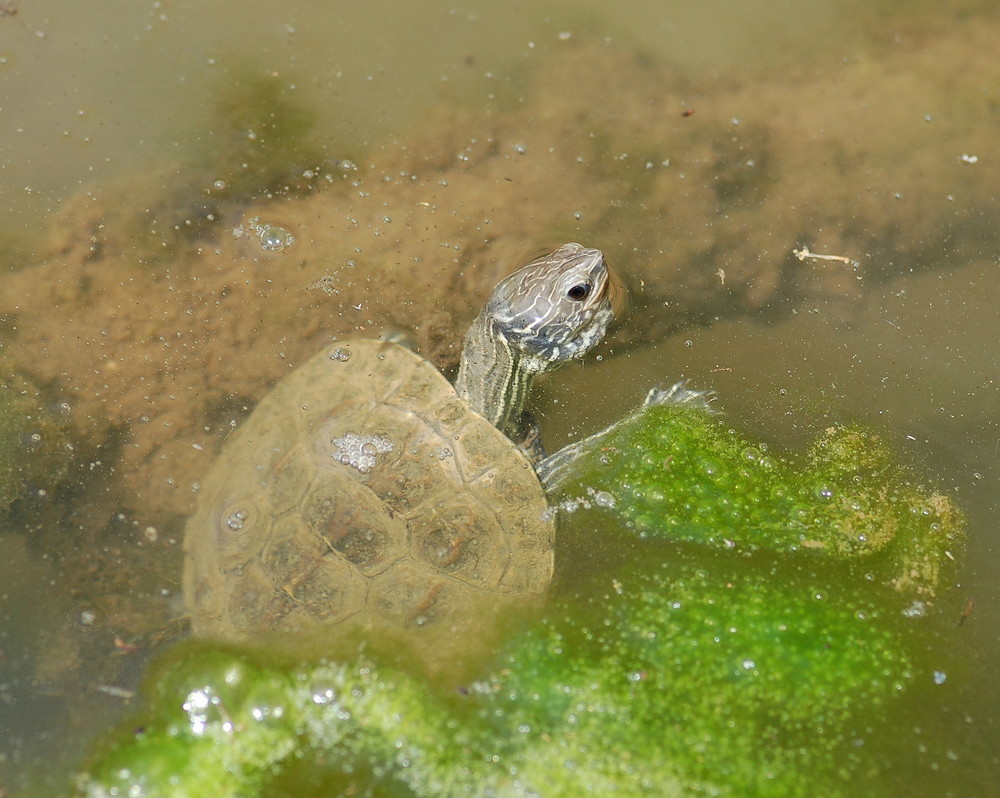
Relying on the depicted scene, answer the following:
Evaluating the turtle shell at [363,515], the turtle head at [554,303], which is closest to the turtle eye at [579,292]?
the turtle head at [554,303]

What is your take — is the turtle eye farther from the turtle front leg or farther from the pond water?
the turtle front leg

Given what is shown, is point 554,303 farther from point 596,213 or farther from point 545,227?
point 596,213

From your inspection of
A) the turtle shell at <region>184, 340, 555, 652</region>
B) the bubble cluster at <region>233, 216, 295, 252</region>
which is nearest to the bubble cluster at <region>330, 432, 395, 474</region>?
the turtle shell at <region>184, 340, 555, 652</region>

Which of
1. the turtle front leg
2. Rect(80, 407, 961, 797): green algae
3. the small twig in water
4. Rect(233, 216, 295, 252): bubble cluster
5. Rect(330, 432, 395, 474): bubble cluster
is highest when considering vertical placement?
Rect(233, 216, 295, 252): bubble cluster

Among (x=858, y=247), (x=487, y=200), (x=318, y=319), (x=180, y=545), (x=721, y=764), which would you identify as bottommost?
(x=721, y=764)

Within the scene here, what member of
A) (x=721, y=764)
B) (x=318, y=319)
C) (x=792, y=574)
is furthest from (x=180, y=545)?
(x=792, y=574)

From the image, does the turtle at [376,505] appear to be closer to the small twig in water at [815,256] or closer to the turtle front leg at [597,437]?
the turtle front leg at [597,437]

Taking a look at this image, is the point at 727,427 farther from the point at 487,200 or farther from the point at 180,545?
the point at 180,545

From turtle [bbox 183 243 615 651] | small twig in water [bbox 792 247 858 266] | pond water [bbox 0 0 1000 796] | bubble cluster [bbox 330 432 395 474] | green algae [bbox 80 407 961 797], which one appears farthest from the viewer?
small twig in water [bbox 792 247 858 266]
